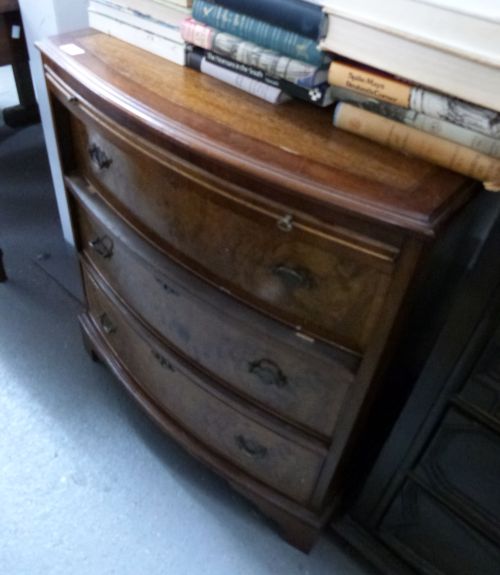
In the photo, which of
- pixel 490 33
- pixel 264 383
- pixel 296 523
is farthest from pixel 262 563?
pixel 490 33

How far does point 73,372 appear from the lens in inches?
56.9

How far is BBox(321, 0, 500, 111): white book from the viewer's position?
53cm

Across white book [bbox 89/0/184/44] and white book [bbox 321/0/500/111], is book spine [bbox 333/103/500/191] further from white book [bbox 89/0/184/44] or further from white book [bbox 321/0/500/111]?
white book [bbox 89/0/184/44]

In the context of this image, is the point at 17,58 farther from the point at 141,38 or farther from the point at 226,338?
the point at 226,338

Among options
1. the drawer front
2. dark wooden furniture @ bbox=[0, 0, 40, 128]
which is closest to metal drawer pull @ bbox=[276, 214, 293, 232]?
the drawer front

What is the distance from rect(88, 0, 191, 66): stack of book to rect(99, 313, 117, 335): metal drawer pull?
60 centimetres

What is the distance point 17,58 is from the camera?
1948 millimetres

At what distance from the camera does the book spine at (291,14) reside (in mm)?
625

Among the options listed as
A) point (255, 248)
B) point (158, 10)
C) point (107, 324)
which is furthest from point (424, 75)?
point (107, 324)

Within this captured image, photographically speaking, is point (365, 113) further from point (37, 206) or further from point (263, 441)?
point (37, 206)

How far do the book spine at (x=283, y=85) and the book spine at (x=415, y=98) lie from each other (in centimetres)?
3

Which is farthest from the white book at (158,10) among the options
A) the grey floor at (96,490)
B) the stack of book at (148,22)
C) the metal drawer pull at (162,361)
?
the grey floor at (96,490)

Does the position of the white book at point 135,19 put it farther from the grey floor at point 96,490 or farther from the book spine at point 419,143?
the grey floor at point 96,490

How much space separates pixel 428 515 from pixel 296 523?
0.27 meters
